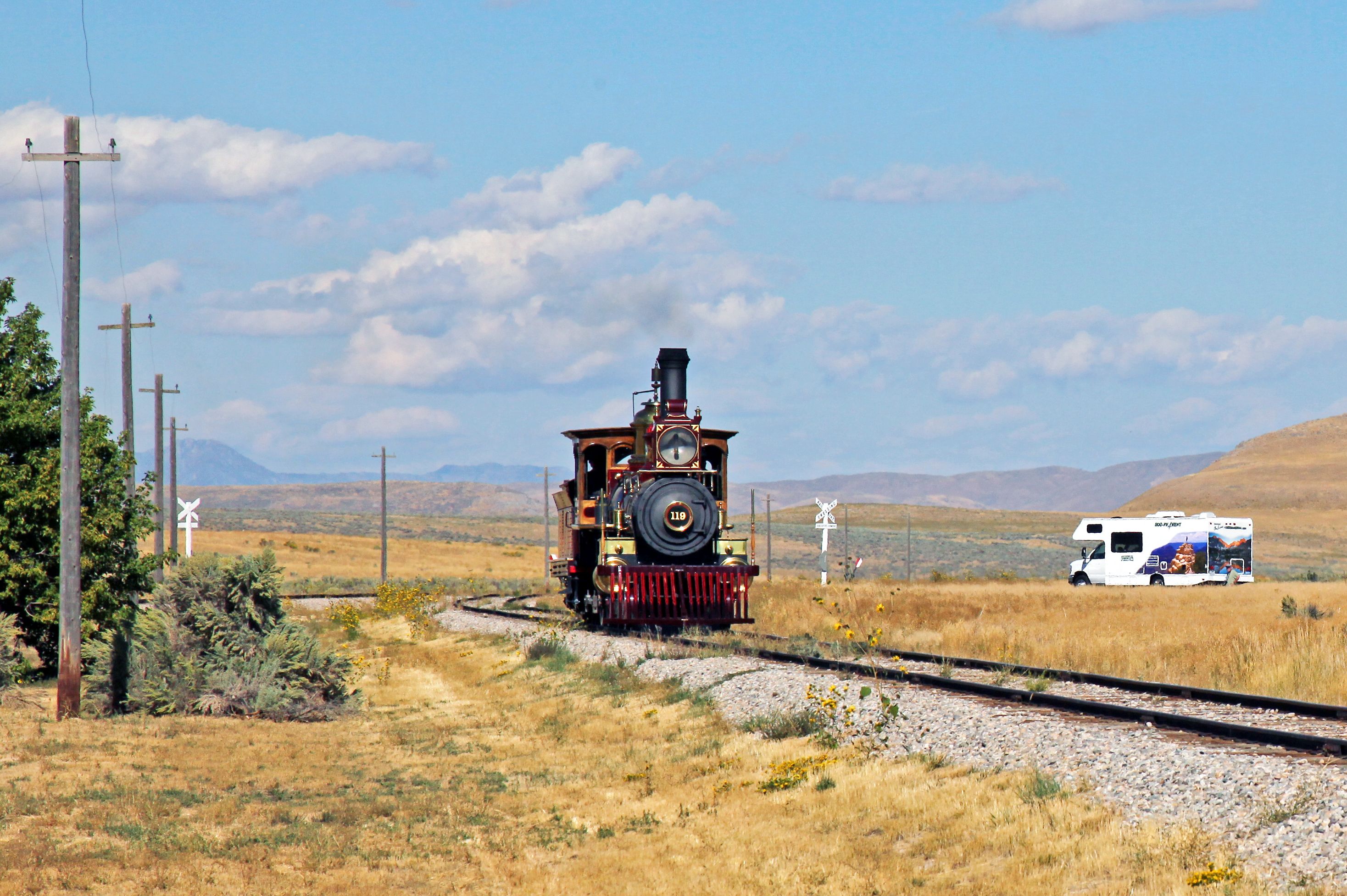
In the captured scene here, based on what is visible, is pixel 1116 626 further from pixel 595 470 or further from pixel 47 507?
pixel 47 507

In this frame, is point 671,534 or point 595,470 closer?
point 671,534

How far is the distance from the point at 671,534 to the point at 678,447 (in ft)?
5.52

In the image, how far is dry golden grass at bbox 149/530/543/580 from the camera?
80.1 metres

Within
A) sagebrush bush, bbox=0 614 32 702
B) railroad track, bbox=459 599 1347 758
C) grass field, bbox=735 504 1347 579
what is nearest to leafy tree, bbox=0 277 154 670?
sagebrush bush, bbox=0 614 32 702

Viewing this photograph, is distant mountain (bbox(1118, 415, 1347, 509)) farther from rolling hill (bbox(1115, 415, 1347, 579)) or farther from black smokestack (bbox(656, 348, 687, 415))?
black smokestack (bbox(656, 348, 687, 415))

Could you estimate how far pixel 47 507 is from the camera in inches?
894

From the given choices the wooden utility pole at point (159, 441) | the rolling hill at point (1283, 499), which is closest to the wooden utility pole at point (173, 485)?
the wooden utility pole at point (159, 441)

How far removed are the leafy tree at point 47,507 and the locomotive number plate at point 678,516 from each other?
30.3 ft

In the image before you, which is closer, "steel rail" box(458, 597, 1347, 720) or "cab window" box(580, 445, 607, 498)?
"steel rail" box(458, 597, 1347, 720)

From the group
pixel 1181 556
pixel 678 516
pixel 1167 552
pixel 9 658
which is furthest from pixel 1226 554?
pixel 9 658

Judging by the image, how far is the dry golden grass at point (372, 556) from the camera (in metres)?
80.1

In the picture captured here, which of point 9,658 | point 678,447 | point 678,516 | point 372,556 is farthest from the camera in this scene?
point 372,556

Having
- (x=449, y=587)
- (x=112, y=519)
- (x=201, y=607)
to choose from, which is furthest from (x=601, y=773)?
(x=449, y=587)

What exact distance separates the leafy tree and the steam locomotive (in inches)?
339
